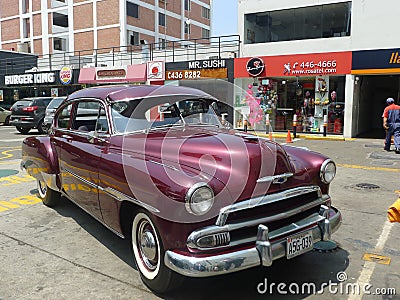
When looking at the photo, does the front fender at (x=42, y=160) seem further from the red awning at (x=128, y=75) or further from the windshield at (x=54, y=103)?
the red awning at (x=128, y=75)

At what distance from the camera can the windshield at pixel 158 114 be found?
4203 mm

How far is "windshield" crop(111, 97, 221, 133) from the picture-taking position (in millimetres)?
4203

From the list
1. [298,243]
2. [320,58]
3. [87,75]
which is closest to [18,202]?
[298,243]

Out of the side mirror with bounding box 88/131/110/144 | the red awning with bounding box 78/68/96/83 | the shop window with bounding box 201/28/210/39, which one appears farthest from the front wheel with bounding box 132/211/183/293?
the shop window with bounding box 201/28/210/39

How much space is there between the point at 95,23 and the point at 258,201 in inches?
1765

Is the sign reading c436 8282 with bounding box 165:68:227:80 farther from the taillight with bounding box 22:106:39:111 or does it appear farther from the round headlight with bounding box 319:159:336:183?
the round headlight with bounding box 319:159:336:183

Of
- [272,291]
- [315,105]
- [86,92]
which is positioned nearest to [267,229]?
[272,291]

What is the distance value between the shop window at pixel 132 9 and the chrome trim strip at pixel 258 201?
42078 millimetres

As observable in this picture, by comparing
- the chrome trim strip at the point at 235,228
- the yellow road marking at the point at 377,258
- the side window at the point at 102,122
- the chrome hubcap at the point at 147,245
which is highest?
the side window at the point at 102,122

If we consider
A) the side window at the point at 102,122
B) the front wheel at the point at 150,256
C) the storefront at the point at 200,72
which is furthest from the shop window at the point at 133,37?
the front wheel at the point at 150,256

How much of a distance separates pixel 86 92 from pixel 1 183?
12.3 ft

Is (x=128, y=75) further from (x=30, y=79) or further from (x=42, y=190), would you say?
(x=42, y=190)

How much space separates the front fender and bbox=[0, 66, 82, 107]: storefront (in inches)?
848

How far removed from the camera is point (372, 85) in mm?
19281
